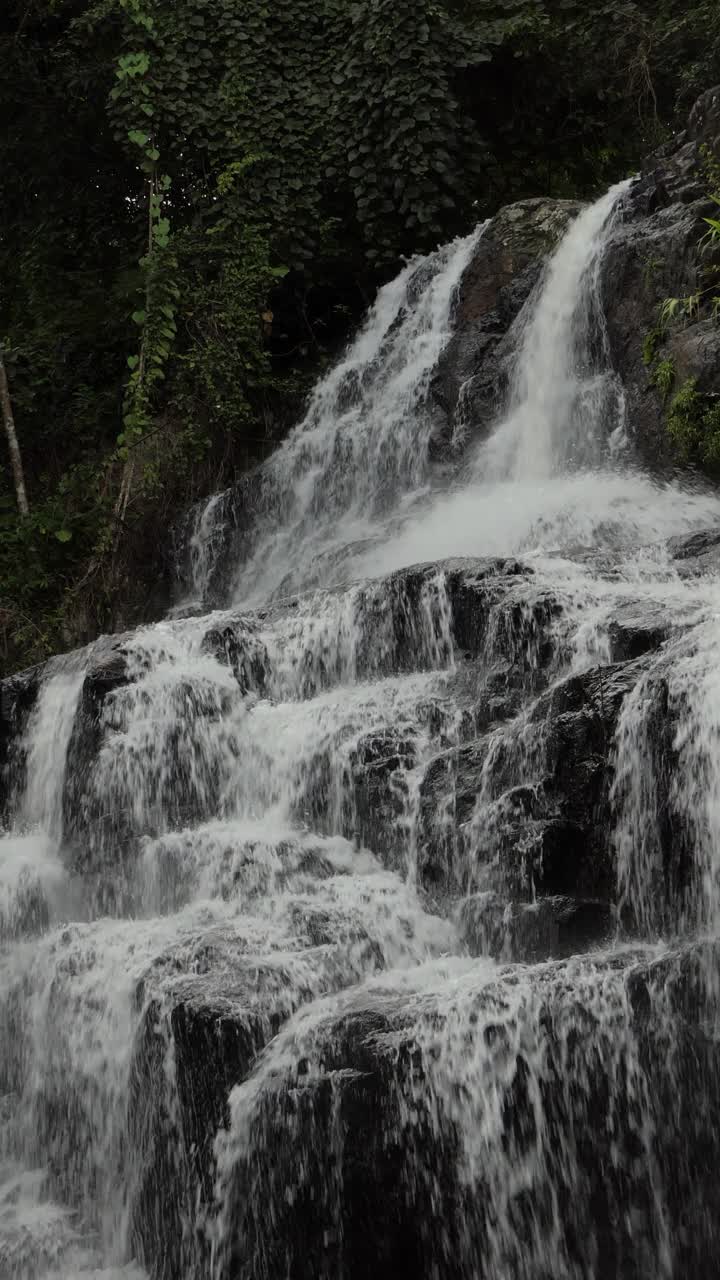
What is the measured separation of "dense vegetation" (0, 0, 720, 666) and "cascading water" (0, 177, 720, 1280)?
12.5 feet

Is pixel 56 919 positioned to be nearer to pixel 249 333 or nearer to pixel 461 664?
pixel 461 664

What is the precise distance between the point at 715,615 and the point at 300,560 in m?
5.48

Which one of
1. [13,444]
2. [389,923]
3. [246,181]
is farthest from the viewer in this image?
[13,444]

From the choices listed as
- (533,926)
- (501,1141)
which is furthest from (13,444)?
(501,1141)

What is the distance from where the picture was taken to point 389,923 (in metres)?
5.01

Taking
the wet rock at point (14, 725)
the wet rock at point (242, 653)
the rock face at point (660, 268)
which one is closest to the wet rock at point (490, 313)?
the rock face at point (660, 268)

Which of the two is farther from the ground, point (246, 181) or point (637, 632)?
point (246, 181)

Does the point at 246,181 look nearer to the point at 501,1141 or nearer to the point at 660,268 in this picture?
the point at 660,268

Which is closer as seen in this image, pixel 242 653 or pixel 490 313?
pixel 242 653

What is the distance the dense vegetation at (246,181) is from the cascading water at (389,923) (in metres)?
3.82

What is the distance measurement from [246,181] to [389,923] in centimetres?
923

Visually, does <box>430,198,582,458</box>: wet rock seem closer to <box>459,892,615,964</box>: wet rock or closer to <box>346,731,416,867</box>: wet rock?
<box>346,731,416,867</box>: wet rock

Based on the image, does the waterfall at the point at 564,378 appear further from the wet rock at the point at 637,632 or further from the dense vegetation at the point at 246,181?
the wet rock at the point at 637,632

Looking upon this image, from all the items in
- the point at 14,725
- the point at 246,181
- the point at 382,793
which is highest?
the point at 246,181
